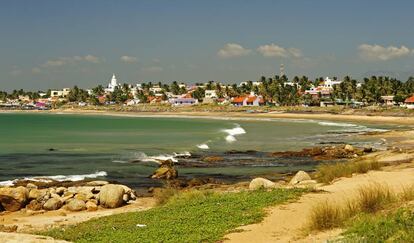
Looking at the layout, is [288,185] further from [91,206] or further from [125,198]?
[91,206]

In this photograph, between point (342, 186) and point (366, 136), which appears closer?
point (342, 186)

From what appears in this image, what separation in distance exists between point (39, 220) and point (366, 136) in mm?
48172

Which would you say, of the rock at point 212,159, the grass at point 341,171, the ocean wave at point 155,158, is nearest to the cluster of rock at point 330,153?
the rock at point 212,159

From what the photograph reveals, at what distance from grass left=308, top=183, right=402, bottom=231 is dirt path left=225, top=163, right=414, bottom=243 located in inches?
15.5

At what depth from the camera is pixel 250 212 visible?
1490cm

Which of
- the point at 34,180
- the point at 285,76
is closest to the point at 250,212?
the point at 34,180

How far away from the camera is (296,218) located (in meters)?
14.2

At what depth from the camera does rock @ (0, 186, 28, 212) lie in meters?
22.5

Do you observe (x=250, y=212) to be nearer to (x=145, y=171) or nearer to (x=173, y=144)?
(x=145, y=171)

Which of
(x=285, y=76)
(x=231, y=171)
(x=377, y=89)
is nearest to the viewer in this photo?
(x=231, y=171)

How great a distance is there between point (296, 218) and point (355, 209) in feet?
5.78

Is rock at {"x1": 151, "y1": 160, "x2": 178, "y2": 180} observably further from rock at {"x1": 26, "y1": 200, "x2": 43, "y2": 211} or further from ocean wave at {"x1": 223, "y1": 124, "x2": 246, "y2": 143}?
ocean wave at {"x1": 223, "y1": 124, "x2": 246, "y2": 143}

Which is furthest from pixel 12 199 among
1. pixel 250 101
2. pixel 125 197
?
pixel 250 101

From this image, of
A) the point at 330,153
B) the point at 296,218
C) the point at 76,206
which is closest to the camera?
the point at 296,218
